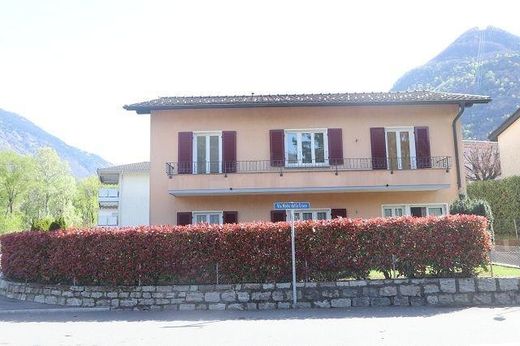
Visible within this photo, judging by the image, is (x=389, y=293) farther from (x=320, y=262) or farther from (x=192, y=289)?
(x=192, y=289)

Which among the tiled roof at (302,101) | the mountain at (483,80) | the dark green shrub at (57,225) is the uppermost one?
the mountain at (483,80)

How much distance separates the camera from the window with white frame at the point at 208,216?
18.2 metres

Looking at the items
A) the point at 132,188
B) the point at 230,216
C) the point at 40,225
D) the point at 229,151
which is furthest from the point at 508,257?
the point at 132,188

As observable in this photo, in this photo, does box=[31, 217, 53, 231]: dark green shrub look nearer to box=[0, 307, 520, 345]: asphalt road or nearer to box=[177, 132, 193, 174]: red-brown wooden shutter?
box=[0, 307, 520, 345]: asphalt road

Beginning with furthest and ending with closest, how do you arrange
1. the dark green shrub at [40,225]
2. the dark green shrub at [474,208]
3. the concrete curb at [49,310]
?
the dark green shrub at [40,225]
the dark green shrub at [474,208]
the concrete curb at [49,310]

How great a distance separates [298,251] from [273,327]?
282 centimetres

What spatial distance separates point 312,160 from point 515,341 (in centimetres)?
1179

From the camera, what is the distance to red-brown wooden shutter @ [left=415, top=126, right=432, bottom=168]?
59.7 feet

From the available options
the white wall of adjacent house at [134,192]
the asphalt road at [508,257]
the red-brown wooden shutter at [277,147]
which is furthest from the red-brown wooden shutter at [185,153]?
the white wall of adjacent house at [134,192]

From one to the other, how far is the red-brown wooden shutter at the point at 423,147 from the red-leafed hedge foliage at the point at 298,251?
6.98m

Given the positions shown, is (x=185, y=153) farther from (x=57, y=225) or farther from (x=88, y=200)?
(x=88, y=200)

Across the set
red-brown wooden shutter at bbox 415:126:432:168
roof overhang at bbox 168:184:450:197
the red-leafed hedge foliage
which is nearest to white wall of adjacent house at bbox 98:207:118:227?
roof overhang at bbox 168:184:450:197

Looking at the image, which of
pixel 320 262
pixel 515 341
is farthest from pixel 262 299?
pixel 515 341

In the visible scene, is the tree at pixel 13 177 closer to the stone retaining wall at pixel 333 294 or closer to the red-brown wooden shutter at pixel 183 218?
the red-brown wooden shutter at pixel 183 218
